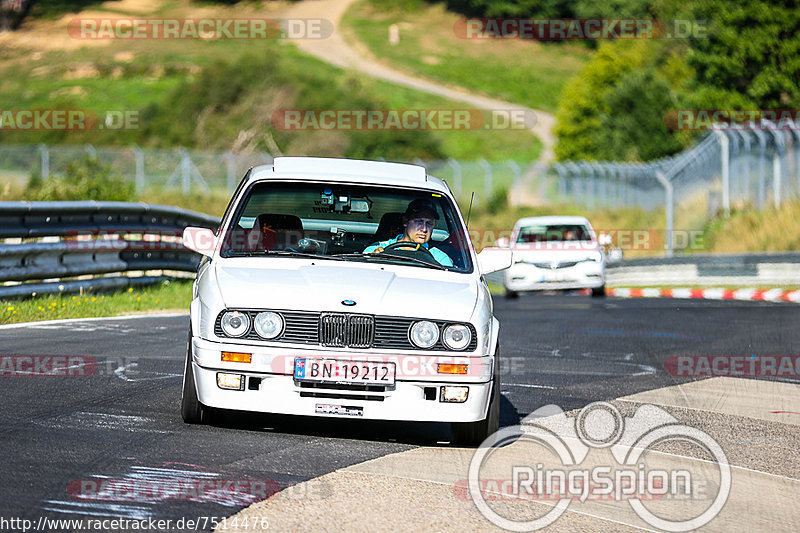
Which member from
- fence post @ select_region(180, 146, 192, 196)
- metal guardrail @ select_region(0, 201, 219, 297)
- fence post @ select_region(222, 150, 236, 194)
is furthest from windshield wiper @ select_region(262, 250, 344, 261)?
fence post @ select_region(222, 150, 236, 194)

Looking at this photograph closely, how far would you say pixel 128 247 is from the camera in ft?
56.8

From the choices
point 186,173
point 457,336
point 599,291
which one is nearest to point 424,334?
point 457,336

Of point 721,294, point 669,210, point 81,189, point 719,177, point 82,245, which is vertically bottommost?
point 721,294

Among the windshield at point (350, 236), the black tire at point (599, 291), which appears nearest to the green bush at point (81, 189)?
the black tire at point (599, 291)

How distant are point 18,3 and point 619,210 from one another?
76993 millimetres

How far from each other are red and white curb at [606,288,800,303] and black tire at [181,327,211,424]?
17257mm

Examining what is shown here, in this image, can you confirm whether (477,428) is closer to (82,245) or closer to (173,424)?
(173,424)

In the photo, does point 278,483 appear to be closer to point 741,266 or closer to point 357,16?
point 741,266

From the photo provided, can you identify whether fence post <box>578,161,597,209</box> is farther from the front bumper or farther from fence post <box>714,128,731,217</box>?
the front bumper

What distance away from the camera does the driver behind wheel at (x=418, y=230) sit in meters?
8.48

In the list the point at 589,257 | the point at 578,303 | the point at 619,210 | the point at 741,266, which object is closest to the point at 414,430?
the point at 578,303

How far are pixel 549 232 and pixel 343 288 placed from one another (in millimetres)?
18796

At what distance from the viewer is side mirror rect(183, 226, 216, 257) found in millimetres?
8180

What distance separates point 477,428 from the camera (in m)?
7.48
